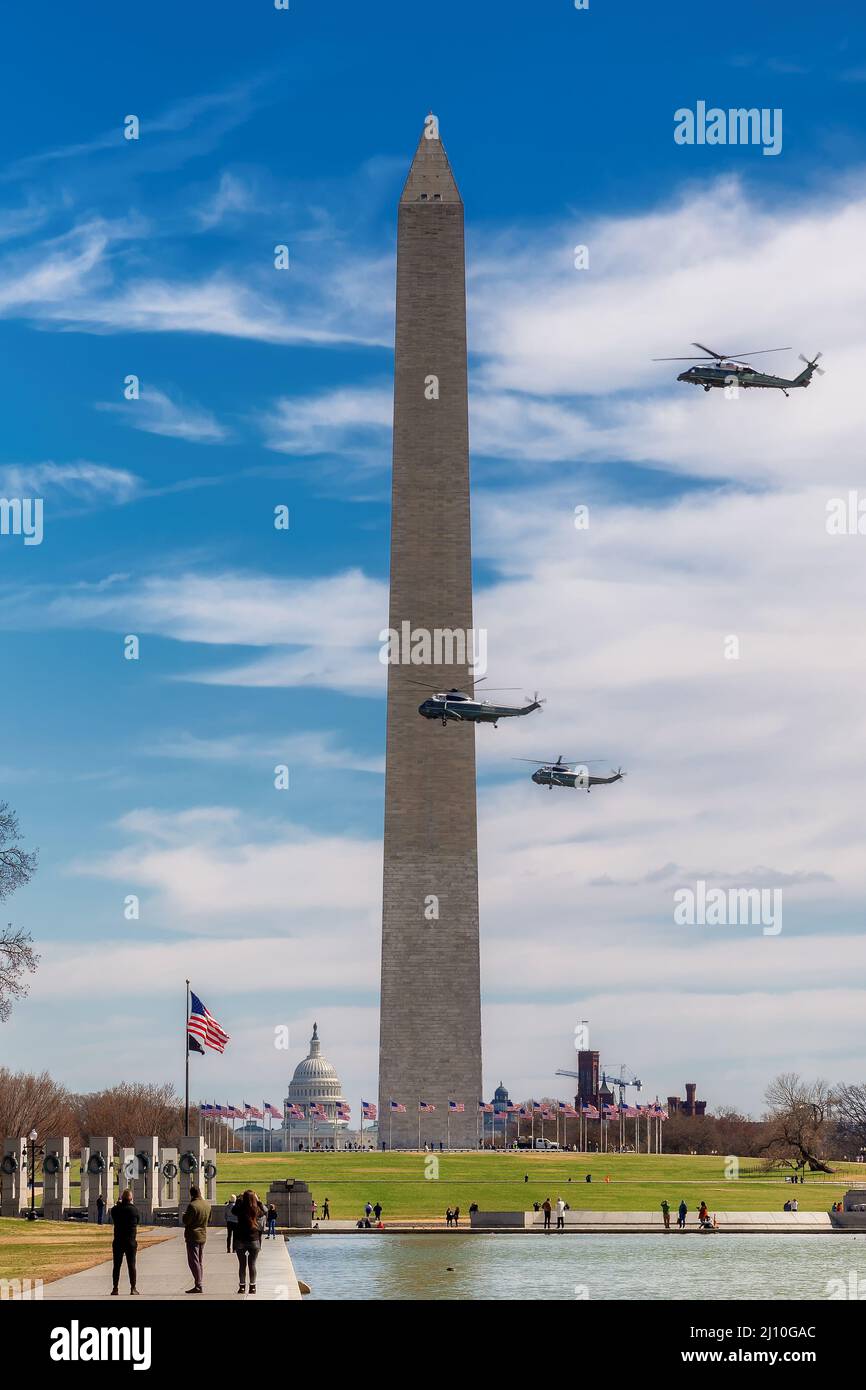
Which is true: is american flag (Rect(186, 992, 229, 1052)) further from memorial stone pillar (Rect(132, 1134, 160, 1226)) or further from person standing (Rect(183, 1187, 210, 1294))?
person standing (Rect(183, 1187, 210, 1294))

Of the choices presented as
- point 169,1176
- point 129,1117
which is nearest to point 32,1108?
point 129,1117

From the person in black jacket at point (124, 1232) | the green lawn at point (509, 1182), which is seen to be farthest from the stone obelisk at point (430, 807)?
the person in black jacket at point (124, 1232)

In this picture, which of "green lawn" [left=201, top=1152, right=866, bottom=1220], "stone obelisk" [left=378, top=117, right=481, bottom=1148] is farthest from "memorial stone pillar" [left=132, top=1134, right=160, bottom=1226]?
A: "stone obelisk" [left=378, top=117, right=481, bottom=1148]

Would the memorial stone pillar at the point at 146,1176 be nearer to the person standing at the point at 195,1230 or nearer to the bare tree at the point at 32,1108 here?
the person standing at the point at 195,1230

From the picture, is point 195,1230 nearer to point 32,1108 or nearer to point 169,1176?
point 169,1176

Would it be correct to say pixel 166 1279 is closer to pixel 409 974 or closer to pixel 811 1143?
pixel 409 974
